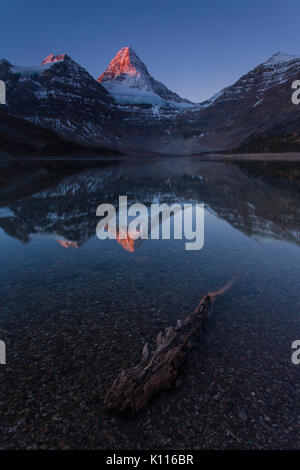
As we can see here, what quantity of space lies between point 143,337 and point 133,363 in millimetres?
993

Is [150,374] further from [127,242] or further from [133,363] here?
[127,242]

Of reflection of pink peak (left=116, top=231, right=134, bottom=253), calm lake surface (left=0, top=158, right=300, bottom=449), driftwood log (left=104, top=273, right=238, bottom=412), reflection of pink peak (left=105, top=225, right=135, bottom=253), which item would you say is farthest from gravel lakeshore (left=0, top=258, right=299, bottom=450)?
reflection of pink peak (left=105, top=225, right=135, bottom=253)

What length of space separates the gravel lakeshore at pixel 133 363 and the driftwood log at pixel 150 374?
0.22 m

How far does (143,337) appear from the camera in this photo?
297 inches

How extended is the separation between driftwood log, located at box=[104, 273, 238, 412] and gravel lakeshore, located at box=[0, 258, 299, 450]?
0.22 m

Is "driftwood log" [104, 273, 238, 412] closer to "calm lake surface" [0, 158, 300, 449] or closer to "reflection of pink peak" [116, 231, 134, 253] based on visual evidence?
"calm lake surface" [0, 158, 300, 449]

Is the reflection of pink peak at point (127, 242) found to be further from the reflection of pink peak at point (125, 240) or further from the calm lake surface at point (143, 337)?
the calm lake surface at point (143, 337)

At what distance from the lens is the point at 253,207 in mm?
24859

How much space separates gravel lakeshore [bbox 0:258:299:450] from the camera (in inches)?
197

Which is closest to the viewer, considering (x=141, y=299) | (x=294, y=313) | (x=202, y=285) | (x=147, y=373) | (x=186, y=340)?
(x=147, y=373)
